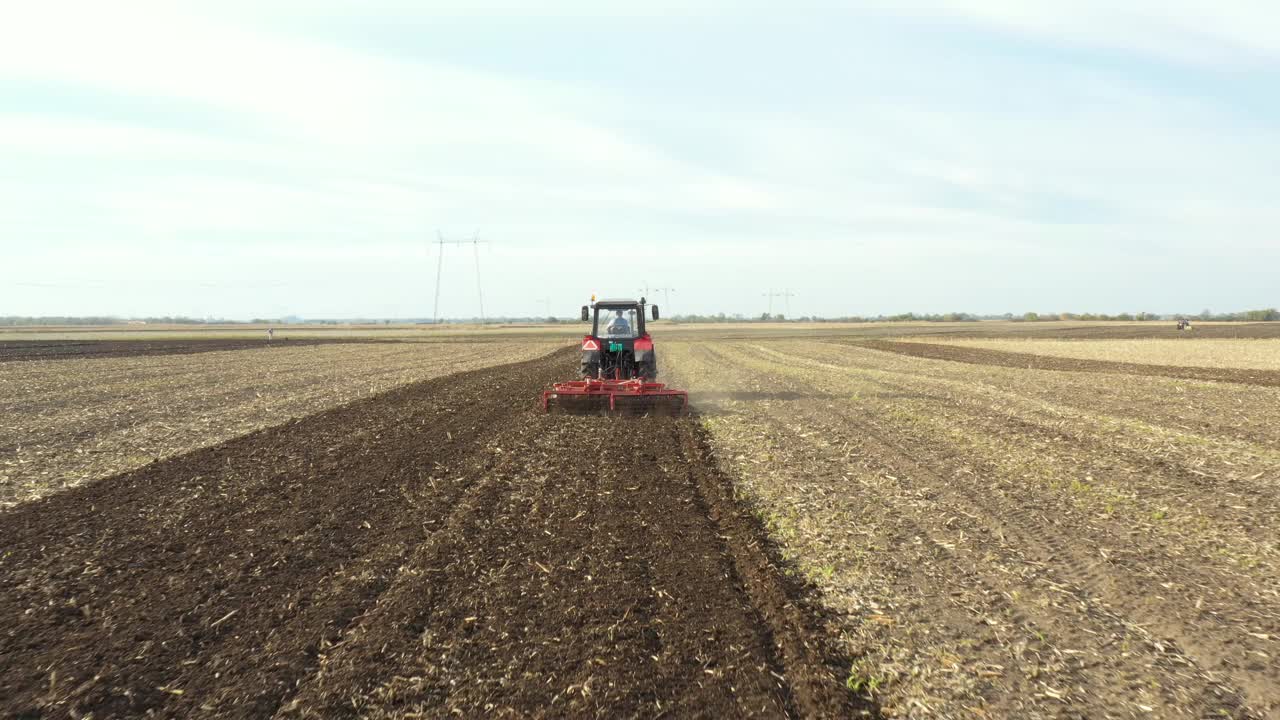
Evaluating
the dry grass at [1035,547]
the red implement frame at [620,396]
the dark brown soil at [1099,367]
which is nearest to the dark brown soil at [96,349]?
the red implement frame at [620,396]

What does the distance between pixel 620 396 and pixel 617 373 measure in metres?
1.75

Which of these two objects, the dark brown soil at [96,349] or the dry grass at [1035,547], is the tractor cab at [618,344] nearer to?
the dry grass at [1035,547]

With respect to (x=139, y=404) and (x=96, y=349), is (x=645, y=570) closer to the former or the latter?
(x=139, y=404)

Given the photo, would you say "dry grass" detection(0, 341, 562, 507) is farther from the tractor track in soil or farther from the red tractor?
the red tractor

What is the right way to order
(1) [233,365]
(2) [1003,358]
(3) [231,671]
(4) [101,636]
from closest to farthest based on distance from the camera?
(3) [231,671]
(4) [101,636]
(1) [233,365]
(2) [1003,358]

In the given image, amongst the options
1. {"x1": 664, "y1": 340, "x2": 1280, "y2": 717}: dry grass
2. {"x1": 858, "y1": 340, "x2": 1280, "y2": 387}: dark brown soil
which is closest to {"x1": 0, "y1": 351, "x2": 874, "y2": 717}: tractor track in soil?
{"x1": 664, "y1": 340, "x2": 1280, "y2": 717}: dry grass

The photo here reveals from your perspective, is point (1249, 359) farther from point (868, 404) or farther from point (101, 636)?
point (101, 636)

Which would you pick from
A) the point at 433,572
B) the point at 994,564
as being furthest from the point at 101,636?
the point at 994,564

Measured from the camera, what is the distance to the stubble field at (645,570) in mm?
4203

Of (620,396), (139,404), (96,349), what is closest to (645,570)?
(620,396)

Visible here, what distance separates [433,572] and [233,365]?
2989 cm

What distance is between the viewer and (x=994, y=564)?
6.17 metres

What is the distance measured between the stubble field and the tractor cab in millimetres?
3232

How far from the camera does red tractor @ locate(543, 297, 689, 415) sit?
15.0 m
